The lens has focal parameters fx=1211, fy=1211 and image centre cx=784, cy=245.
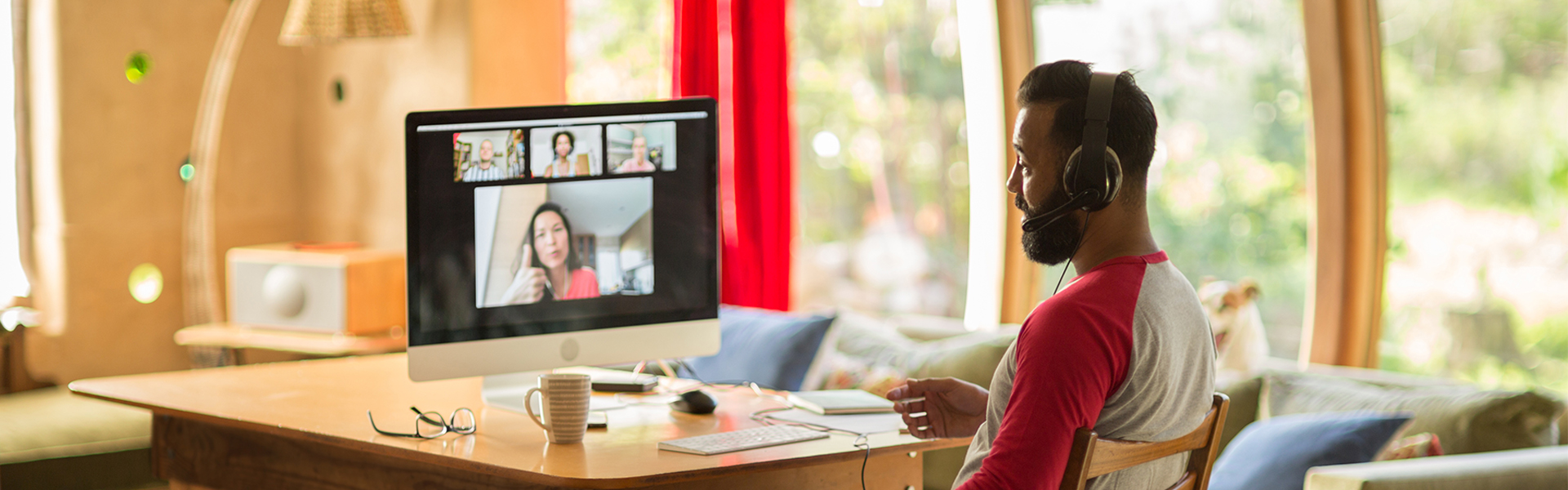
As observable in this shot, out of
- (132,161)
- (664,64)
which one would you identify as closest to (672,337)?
(664,64)

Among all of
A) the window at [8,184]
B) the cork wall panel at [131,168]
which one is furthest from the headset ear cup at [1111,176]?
the window at [8,184]

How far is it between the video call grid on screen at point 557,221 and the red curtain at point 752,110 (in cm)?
210

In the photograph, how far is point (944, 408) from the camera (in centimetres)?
177

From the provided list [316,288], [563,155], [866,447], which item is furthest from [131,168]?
[866,447]

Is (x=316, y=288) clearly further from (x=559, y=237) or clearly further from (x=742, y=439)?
(x=742, y=439)

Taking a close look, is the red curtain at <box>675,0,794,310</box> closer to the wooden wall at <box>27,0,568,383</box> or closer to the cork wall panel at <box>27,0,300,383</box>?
the wooden wall at <box>27,0,568,383</box>

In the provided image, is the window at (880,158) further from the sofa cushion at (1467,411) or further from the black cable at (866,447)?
the black cable at (866,447)

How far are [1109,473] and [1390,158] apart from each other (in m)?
2.12

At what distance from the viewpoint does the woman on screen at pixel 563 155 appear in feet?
7.12

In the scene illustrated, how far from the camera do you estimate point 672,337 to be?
2.30 m

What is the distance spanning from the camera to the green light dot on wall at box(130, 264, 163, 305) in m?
4.78

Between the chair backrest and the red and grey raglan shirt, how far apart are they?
Result: 0.01 metres

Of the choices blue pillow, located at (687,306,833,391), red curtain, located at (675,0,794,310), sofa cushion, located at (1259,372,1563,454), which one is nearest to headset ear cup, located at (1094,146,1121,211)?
sofa cushion, located at (1259,372,1563,454)

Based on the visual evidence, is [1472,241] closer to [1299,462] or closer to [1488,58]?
[1488,58]
